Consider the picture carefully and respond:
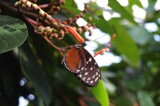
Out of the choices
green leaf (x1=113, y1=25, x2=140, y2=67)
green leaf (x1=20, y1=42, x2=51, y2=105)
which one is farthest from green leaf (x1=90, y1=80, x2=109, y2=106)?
green leaf (x1=113, y1=25, x2=140, y2=67)

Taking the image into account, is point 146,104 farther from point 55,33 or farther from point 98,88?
point 55,33

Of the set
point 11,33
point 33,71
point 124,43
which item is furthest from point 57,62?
point 11,33

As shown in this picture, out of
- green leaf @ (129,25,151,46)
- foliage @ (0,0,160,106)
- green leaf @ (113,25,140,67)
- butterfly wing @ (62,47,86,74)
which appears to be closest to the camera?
butterfly wing @ (62,47,86,74)

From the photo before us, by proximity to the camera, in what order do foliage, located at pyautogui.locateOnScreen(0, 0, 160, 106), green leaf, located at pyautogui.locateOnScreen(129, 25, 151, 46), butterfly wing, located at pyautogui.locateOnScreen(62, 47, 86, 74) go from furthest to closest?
1. green leaf, located at pyautogui.locateOnScreen(129, 25, 151, 46)
2. foliage, located at pyautogui.locateOnScreen(0, 0, 160, 106)
3. butterfly wing, located at pyautogui.locateOnScreen(62, 47, 86, 74)

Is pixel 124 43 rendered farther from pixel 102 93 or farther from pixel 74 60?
pixel 74 60

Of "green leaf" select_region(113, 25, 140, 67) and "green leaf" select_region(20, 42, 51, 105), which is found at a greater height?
"green leaf" select_region(20, 42, 51, 105)

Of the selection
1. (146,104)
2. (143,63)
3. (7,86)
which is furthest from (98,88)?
(143,63)

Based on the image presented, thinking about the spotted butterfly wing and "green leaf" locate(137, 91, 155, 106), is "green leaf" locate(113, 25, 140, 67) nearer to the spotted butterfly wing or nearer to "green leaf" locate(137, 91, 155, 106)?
"green leaf" locate(137, 91, 155, 106)

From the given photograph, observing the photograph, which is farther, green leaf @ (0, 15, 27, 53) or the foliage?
the foliage
